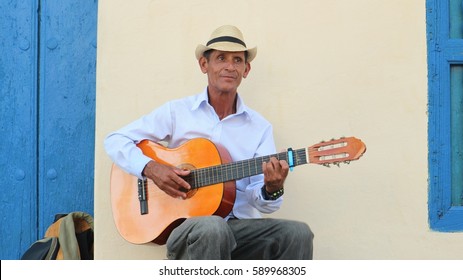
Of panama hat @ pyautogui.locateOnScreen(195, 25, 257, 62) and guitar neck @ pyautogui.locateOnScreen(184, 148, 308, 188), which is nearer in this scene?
guitar neck @ pyautogui.locateOnScreen(184, 148, 308, 188)

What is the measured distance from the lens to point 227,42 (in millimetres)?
3658

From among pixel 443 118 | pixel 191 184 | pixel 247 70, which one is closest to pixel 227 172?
pixel 191 184

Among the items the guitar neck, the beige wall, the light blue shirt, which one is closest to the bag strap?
the beige wall

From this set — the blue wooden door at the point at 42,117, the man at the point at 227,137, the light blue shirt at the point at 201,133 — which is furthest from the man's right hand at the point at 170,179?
the blue wooden door at the point at 42,117

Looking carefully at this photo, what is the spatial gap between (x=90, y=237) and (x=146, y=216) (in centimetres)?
70

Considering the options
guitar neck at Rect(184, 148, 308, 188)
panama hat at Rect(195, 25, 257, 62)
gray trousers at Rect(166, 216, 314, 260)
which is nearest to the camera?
gray trousers at Rect(166, 216, 314, 260)

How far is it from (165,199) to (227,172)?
330mm

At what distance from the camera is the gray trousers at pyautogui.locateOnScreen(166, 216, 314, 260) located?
3.14 meters

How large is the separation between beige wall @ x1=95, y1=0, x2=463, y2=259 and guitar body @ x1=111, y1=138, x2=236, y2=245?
33 cm

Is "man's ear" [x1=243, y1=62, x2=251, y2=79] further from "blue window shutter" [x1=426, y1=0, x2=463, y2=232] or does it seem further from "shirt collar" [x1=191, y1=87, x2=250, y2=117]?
"blue window shutter" [x1=426, y1=0, x2=463, y2=232]

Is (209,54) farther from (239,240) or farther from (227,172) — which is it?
(239,240)

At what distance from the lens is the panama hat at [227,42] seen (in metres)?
3.64

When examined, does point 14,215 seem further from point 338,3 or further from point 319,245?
point 338,3
